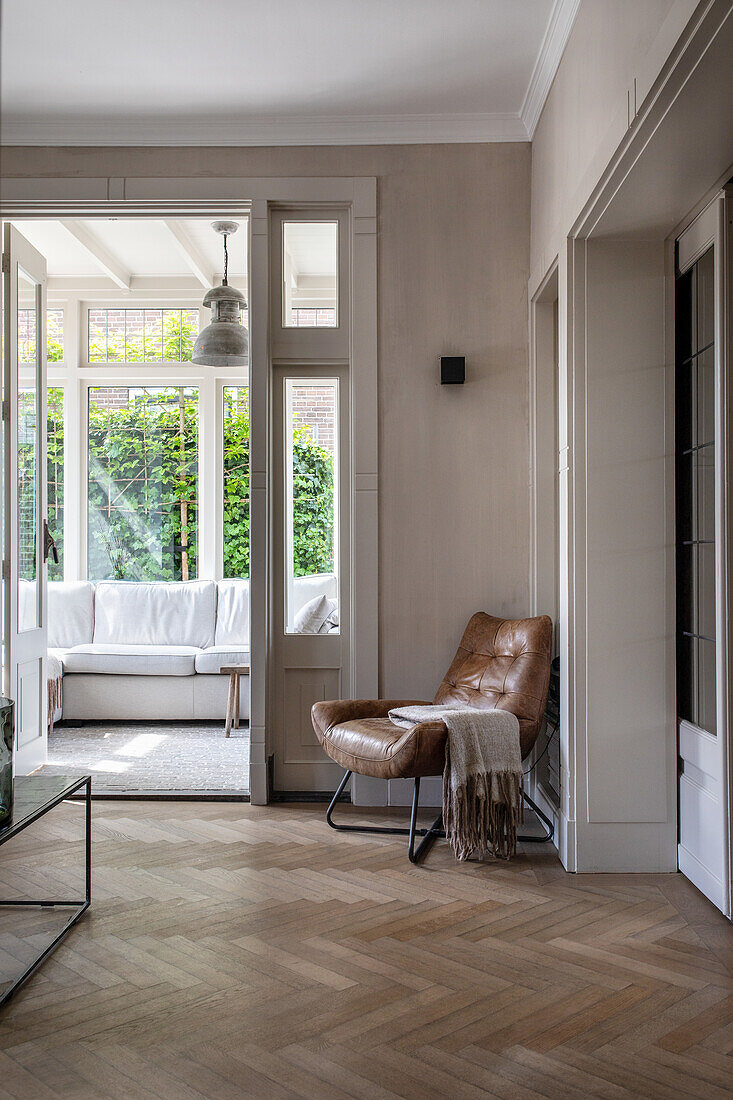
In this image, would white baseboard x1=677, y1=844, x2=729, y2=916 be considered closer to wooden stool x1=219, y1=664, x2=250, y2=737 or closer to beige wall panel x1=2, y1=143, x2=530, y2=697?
beige wall panel x1=2, y1=143, x2=530, y2=697

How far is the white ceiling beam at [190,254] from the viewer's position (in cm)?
574

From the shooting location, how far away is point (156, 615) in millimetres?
6613

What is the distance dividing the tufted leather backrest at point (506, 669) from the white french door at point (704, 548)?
0.52m

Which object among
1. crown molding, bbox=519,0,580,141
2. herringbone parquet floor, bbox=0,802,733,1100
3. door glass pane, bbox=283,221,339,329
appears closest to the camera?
herringbone parquet floor, bbox=0,802,733,1100

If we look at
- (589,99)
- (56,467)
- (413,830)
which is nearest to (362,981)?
(413,830)

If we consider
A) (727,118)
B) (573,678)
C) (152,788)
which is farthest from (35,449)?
(727,118)

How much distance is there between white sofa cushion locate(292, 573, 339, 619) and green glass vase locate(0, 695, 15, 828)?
194cm

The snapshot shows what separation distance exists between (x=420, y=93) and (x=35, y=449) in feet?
8.48

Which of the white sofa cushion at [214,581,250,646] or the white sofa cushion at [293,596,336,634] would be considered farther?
the white sofa cushion at [214,581,250,646]

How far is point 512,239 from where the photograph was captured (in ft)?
13.6

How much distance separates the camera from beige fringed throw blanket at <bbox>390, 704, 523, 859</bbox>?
3283 millimetres

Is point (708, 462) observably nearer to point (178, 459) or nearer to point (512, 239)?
point (512, 239)

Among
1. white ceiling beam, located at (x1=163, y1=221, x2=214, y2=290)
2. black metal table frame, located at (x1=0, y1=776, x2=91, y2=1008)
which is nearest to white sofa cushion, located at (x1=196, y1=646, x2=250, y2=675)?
white ceiling beam, located at (x1=163, y1=221, x2=214, y2=290)

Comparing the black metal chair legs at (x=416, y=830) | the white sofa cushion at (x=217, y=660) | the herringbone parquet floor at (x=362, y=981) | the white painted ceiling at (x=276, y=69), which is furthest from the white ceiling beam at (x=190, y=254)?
the herringbone parquet floor at (x=362, y=981)
